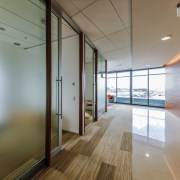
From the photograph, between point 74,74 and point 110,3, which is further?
point 74,74

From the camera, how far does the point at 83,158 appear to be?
2314 mm

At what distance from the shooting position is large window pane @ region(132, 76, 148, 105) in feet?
31.4

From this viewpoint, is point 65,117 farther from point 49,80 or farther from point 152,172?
point 152,172

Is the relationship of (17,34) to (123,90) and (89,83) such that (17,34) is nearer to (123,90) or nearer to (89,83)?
(89,83)

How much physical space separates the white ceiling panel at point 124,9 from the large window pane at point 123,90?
8.29 metres

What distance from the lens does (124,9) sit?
229cm

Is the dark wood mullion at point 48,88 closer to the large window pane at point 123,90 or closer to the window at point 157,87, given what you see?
the window at point 157,87

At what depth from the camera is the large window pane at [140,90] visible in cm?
958

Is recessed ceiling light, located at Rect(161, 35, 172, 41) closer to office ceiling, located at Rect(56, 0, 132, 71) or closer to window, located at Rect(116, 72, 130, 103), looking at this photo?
office ceiling, located at Rect(56, 0, 132, 71)

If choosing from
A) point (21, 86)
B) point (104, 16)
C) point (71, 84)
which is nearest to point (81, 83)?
point (71, 84)

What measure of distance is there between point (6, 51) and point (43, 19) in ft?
3.60

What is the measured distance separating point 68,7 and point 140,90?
9213 millimetres

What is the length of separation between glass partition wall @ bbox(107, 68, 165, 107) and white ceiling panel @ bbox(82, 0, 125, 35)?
7.30 m

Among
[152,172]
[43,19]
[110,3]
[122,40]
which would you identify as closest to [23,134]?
[43,19]
